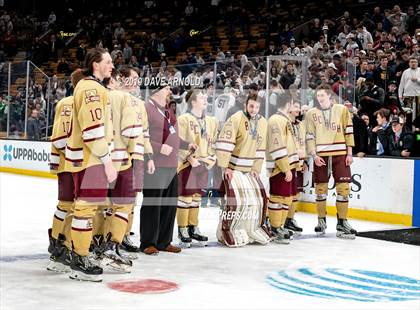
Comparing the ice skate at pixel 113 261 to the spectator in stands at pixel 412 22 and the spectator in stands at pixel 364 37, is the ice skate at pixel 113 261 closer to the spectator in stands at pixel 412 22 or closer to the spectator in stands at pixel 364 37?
the spectator in stands at pixel 364 37

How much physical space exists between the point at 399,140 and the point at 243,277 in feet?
14.4

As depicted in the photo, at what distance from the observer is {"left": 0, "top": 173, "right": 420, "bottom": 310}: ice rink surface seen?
405 cm

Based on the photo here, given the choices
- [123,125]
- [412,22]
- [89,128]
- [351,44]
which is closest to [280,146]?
[123,125]

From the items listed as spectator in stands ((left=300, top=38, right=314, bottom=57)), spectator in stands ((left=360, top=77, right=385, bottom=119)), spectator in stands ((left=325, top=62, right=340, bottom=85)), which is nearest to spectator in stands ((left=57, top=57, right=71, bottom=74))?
spectator in stands ((left=300, top=38, right=314, bottom=57))

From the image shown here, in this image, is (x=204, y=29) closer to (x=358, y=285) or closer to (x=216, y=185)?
(x=216, y=185)

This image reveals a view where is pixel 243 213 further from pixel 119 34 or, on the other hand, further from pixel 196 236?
pixel 119 34

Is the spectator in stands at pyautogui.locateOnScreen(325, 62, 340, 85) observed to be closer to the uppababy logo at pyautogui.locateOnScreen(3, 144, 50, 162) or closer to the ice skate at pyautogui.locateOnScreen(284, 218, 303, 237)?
the ice skate at pyautogui.locateOnScreen(284, 218, 303, 237)

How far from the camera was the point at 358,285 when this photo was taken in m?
4.70

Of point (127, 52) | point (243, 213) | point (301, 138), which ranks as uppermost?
point (127, 52)

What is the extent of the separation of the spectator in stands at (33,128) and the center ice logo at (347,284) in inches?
358

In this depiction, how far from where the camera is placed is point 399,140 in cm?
858

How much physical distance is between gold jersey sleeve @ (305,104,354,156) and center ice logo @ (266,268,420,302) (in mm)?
1825

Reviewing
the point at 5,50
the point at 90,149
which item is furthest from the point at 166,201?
the point at 5,50

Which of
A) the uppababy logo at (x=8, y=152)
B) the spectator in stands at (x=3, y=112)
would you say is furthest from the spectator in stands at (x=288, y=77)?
the uppababy logo at (x=8, y=152)
